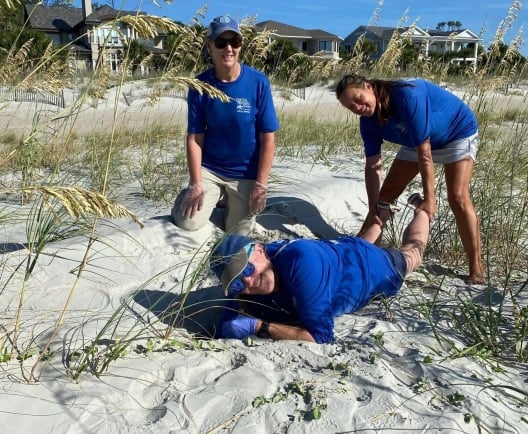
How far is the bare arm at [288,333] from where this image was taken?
2529mm

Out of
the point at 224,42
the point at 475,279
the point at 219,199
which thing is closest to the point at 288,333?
the point at 475,279

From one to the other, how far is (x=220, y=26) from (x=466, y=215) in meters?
1.99

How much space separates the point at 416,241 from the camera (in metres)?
3.36

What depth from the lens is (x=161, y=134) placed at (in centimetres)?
639

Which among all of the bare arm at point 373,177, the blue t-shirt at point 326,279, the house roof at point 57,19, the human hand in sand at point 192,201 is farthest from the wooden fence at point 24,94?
the house roof at point 57,19

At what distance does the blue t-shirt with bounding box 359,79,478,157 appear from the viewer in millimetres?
3258

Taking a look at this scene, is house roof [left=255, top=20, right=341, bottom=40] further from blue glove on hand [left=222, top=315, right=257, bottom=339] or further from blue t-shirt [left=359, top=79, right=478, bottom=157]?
blue glove on hand [left=222, top=315, right=257, bottom=339]

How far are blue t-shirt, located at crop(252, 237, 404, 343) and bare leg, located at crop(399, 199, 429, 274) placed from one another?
273mm

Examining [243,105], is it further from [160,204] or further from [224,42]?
[160,204]

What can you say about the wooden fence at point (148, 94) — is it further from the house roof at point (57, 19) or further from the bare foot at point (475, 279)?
the house roof at point (57, 19)

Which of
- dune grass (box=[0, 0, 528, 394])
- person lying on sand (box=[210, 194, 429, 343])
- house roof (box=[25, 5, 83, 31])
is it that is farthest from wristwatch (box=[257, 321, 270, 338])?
house roof (box=[25, 5, 83, 31])

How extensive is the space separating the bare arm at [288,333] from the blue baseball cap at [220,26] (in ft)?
6.47

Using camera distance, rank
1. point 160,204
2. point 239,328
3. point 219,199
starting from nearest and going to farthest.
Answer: point 239,328, point 219,199, point 160,204

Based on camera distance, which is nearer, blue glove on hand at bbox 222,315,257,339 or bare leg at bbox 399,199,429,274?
blue glove on hand at bbox 222,315,257,339
